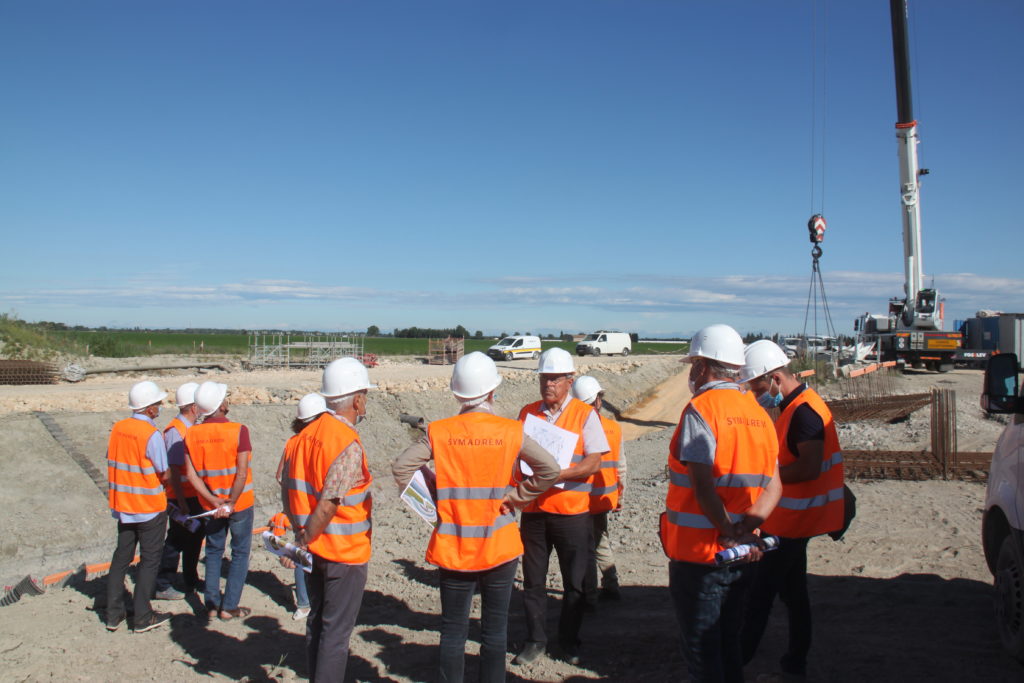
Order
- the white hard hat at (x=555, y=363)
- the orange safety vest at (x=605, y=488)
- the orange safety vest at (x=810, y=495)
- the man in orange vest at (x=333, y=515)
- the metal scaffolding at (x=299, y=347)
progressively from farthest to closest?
the metal scaffolding at (x=299, y=347) → the orange safety vest at (x=605, y=488) → the white hard hat at (x=555, y=363) → the orange safety vest at (x=810, y=495) → the man in orange vest at (x=333, y=515)

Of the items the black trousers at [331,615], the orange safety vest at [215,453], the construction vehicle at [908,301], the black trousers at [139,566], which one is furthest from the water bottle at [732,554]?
the construction vehicle at [908,301]

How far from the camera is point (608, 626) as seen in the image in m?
5.34

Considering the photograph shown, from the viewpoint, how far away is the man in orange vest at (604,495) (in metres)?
5.35

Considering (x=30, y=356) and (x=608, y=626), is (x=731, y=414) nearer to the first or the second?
(x=608, y=626)

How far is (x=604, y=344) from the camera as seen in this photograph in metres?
49.8

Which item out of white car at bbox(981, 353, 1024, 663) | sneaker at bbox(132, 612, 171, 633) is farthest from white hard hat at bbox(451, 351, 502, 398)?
sneaker at bbox(132, 612, 171, 633)

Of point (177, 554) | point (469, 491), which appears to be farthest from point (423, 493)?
point (177, 554)

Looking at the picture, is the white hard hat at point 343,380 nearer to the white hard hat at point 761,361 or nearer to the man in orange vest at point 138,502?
the white hard hat at point 761,361

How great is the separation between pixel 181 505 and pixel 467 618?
340 centimetres

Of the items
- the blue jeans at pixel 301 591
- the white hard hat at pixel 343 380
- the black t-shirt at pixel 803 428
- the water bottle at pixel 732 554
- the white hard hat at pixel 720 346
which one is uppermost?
the white hard hat at pixel 720 346

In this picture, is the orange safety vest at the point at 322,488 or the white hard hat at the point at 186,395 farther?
the white hard hat at the point at 186,395

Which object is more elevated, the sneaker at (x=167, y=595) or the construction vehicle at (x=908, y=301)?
the construction vehicle at (x=908, y=301)

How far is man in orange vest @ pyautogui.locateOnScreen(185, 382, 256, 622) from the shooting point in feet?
18.2

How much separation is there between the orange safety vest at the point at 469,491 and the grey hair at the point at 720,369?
3.45 feet
